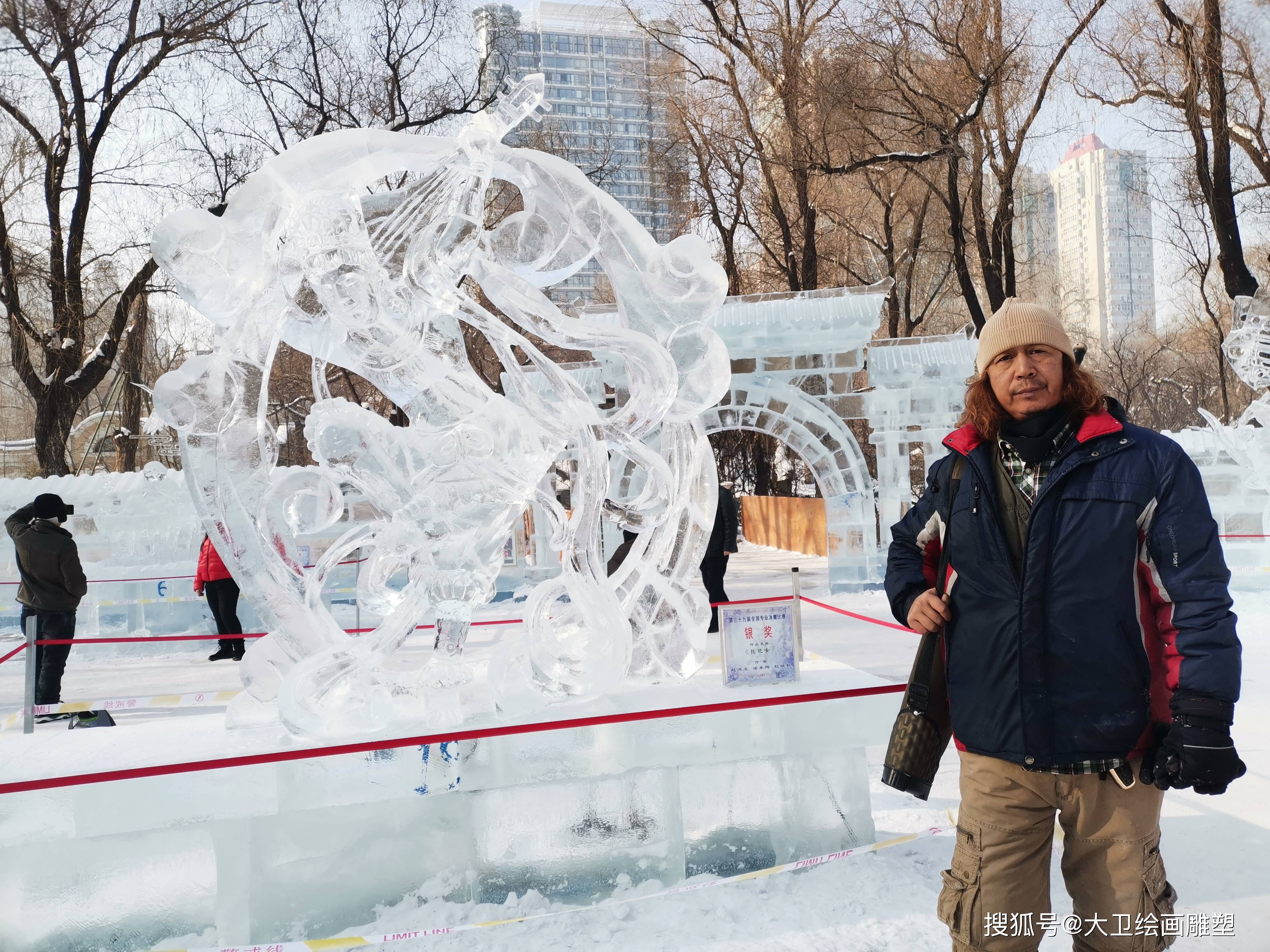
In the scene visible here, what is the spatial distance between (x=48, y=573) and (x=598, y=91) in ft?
46.0

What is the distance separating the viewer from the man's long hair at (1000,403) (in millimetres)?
2135

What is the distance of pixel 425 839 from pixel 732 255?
14.7m

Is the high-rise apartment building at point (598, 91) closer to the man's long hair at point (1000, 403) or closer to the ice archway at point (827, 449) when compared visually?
the ice archway at point (827, 449)

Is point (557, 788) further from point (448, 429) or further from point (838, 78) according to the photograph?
point (838, 78)

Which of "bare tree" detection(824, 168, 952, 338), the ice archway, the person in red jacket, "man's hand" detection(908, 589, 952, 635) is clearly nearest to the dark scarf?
"man's hand" detection(908, 589, 952, 635)

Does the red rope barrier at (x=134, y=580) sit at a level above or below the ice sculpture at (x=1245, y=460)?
below

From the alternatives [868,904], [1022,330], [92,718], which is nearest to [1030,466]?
[1022,330]

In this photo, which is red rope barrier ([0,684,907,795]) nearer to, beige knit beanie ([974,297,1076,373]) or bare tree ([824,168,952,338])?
beige knit beanie ([974,297,1076,373])

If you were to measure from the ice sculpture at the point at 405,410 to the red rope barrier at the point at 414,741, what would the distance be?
0.25 meters

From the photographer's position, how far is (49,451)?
1184cm

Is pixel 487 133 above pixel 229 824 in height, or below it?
above

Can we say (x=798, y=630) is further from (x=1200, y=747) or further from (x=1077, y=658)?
(x=1200, y=747)

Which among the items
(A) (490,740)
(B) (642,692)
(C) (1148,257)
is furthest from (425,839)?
(C) (1148,257)

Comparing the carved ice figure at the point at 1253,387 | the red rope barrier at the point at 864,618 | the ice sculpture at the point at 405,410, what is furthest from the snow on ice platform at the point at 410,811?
the carved ice figure at the point at 1253,387
